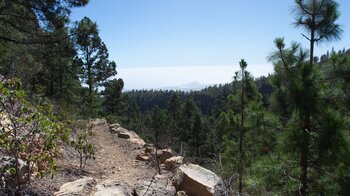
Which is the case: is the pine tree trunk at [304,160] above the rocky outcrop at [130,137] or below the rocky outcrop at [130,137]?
above

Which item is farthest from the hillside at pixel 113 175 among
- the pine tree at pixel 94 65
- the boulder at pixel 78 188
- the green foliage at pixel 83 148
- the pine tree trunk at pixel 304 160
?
the pine tree at pixel 94 65

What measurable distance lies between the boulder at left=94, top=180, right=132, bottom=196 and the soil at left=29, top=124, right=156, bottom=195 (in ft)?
2.15

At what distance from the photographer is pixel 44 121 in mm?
2893

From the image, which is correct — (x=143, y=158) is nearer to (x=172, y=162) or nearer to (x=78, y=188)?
(x=172, y=162)

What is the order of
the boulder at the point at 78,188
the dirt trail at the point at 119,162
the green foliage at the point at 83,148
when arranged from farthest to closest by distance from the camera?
the dirt trail at the point at 119,162 < the green foliage at the point at 83,148 < the boulder at the point at 78,188

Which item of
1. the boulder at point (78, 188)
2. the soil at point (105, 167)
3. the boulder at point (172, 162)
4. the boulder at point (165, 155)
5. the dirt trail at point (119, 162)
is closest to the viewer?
the boulder at point (78, 188)

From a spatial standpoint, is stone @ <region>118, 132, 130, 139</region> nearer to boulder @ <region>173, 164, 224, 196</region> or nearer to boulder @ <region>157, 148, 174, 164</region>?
boulder @ <region>157, 148, 174, 164</region>

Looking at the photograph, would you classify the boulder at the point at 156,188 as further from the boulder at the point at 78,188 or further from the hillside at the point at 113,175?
the boulder at the point at 78,188

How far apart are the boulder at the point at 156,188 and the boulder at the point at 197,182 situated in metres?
0.14

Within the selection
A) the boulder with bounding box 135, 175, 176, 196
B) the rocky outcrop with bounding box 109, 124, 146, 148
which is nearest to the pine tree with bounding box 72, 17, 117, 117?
the rocky outcrop with bounding box 109, 124, 146, 148

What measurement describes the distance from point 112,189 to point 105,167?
2813 mm

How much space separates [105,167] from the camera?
22.3 feet

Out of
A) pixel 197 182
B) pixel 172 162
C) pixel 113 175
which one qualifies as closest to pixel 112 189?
pixel 197 182

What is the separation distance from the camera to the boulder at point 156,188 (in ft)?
14.7
